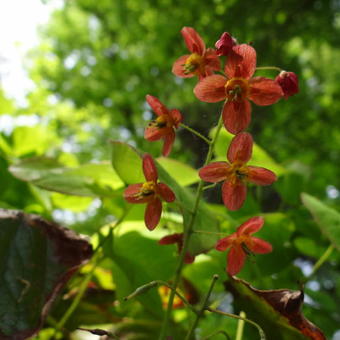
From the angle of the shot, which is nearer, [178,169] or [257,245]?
[257,245]

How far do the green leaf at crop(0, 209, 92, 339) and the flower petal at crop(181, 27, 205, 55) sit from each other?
0.66 feet

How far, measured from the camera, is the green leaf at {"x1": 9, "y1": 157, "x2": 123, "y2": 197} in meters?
0.42

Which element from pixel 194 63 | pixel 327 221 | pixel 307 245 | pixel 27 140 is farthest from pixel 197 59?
pixel 27 140

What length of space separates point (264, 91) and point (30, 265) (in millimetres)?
240

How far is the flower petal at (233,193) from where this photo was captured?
332mm

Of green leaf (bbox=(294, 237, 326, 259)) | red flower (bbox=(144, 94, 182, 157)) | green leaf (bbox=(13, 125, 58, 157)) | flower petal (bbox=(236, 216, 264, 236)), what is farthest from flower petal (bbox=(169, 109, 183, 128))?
green leaf (bbox=(13, 125, 58, 157))

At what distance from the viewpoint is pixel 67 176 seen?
0.45 metres

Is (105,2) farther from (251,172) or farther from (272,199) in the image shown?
(251,172)

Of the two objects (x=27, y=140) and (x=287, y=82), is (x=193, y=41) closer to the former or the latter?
(x=287, y=82)

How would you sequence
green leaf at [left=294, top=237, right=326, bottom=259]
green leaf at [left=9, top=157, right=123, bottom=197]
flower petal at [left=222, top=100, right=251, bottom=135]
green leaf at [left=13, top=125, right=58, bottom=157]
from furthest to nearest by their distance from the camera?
green leaf at [left=13, top=125, right=58, bottom=157] → green leaf at [left=294, top=237, right=326, bottom=259] → green leaf at [left=9, top=157, right=123, bottom=197] → flower petal at [left=222, top=100, right=251, bottom=135]

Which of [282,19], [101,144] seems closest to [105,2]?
[101,144]

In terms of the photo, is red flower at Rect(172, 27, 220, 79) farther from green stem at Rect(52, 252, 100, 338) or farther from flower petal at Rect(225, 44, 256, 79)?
green stem at Rect(52, 252, 100, 338)

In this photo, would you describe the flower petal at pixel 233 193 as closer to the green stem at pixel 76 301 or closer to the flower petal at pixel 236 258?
the flower petal at pixel 236 258

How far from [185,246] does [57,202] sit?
0.37 meters
